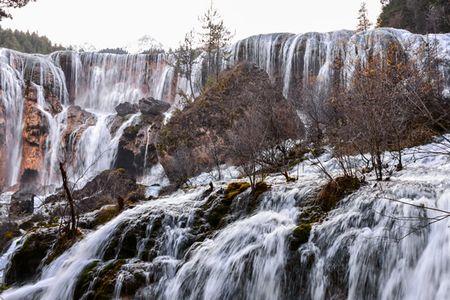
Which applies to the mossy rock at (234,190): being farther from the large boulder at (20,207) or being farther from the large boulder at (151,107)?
the large boulder at (151,107)

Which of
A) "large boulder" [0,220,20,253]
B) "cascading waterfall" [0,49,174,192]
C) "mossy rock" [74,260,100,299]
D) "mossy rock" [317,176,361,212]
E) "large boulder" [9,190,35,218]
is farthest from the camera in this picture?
"cascading waterfall" [0,49,174,192]

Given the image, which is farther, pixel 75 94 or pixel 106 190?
pixel 75 94

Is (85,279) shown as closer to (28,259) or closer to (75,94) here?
(28,259)

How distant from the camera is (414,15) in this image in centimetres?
3550

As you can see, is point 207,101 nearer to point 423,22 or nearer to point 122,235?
point 122,235

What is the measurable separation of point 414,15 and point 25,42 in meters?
61.1

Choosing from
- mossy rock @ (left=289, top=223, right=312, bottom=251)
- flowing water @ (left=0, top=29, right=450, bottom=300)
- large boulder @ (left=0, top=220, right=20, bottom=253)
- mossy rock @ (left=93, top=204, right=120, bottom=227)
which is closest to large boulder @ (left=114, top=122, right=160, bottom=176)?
large boulder @ (left=0, top=220, right=20, bottom=253)

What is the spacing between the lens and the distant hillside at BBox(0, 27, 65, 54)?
66.1 meters

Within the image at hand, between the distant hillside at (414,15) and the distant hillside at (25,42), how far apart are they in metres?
56.0

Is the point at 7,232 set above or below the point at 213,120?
below

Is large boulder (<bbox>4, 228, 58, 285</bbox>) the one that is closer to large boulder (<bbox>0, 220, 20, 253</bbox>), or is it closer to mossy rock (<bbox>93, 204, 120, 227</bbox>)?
mossy rock (<bbox>93, 204, 120, 227</bbox>)

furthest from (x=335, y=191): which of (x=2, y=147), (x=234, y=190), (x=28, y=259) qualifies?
(x=2, y=147)

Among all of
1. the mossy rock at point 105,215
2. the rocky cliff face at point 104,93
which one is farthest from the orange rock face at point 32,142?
the mossy rock at point 105,215

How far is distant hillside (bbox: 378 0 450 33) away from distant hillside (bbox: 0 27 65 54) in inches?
2205
